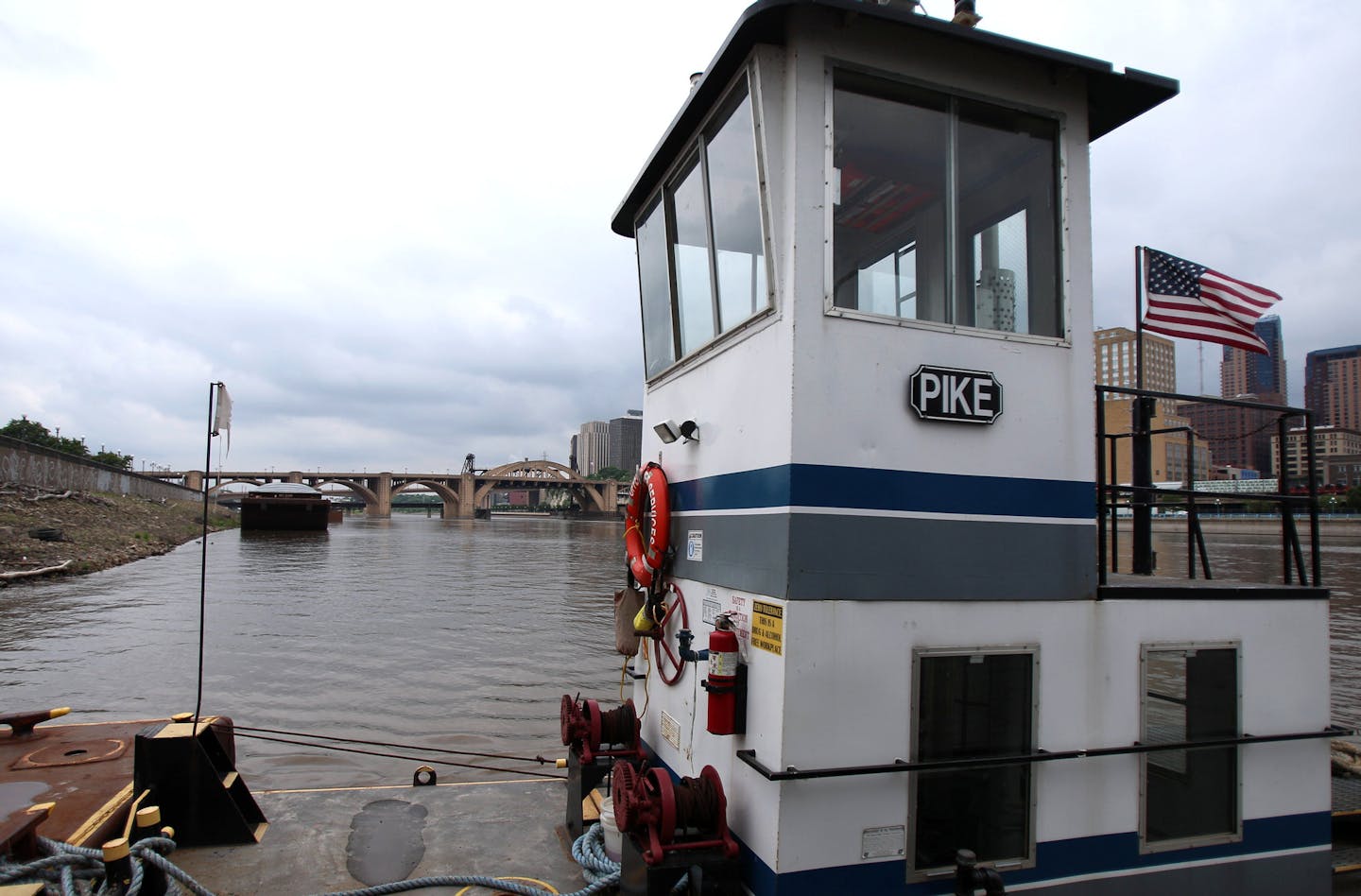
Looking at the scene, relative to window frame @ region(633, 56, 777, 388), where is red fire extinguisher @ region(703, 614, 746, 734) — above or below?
below

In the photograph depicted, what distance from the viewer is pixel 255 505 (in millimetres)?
65000

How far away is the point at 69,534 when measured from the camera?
31.5 m

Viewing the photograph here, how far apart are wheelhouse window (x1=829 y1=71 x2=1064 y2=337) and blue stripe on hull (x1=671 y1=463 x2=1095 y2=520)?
0.81 m

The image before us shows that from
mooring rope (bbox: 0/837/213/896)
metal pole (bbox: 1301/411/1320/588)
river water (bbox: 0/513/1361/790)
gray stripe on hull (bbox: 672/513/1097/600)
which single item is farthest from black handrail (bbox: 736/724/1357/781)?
river water (bbox: 0/513/1361/790)

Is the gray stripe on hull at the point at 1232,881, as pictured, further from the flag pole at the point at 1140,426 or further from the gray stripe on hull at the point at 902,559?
the flag pole at the point at 1140,426

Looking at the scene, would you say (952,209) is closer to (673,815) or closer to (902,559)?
(902,559)

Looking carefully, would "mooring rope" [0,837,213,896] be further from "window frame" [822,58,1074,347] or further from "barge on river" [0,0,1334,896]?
"window frame" [822,58,1074,347]

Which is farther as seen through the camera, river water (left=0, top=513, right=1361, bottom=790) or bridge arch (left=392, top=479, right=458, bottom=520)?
bridge arch (left=392, top=479, right=458, bottom=520)

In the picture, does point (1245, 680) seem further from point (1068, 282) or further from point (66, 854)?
point (66, 854)

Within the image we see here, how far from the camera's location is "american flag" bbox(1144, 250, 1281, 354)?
525 centimetres

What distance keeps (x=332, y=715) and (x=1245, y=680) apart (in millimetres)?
11291

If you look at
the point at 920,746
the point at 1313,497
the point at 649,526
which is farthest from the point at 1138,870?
the point at 649,526

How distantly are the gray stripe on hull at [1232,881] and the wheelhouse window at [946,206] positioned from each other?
2.82 meters

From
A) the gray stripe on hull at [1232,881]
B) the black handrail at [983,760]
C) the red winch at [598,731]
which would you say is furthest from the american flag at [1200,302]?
the red winch at [598,731]
